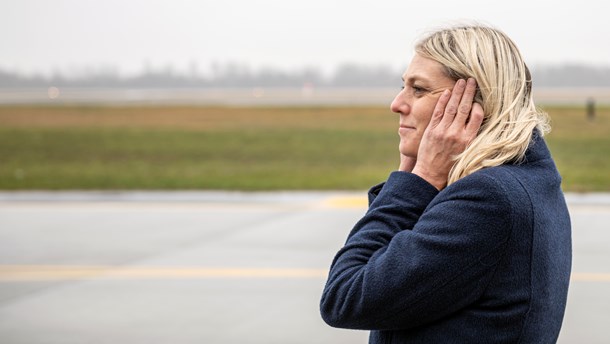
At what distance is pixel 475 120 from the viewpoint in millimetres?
1637

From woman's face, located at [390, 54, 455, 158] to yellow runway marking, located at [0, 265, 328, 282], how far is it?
16.5ft

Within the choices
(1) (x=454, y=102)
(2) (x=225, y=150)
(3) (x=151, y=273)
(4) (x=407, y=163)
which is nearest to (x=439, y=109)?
(1) (x=454, y=102)

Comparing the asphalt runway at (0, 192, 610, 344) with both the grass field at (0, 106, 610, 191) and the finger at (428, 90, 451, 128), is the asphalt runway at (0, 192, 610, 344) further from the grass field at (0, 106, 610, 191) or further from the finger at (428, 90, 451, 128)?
the finger at (428, 90, 451, 128)

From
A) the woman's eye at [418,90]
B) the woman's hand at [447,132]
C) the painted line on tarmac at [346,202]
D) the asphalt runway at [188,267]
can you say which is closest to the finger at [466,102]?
the woman's hand at [447,132]

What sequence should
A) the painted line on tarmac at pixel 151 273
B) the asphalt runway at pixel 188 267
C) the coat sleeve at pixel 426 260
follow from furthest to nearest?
the painted line on tarmac at pixel 151 273 → the asphalt runway at pixel 188 267 → the coat sleeve at pixel 426 260

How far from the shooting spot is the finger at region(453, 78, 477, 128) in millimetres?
1628

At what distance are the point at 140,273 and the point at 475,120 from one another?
560 cm

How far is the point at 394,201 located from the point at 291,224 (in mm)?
7444

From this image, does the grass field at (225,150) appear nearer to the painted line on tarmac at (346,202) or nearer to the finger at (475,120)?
the painted line on tarmac at (346,202)

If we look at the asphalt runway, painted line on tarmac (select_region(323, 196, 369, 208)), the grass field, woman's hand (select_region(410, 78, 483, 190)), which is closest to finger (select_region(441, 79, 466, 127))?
woman's hand (select_region(410, 78, 483, 190))

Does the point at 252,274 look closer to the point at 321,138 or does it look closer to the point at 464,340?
the point at 464,340

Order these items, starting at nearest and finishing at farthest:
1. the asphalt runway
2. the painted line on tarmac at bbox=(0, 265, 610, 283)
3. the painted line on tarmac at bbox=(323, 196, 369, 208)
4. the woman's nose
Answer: the woman's nose < the asphalt runway < the painted line on tarmac at bbox=(0, 265, 610, 283) < the painted line on tarmac at bbox=(323, 196, 369, 208)

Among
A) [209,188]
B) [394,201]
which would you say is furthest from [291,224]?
[394,201]

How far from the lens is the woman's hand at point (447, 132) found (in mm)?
1636
